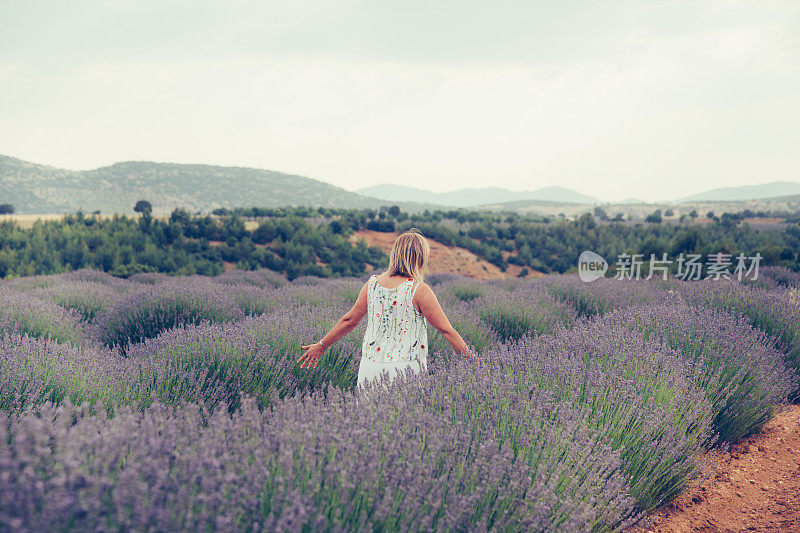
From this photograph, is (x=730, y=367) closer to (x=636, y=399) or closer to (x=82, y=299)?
(x=636, y=399)

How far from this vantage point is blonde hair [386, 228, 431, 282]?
9.54 feet

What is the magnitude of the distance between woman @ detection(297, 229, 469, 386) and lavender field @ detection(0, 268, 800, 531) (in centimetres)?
21

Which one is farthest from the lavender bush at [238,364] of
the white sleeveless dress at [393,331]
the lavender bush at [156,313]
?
the lavender bush at [156,313]

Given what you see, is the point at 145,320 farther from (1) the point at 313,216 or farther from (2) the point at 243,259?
(1) the point at 313,216

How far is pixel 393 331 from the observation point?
3.02 metres

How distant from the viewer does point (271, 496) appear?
1428 mm

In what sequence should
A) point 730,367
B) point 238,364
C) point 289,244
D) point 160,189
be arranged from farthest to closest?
point 160,189, point 289,244, point 730,367, point 238,364

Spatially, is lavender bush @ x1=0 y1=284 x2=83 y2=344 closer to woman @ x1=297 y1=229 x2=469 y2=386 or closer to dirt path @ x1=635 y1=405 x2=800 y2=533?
woman @ x1=297 y1=229 x2=469 y2=386

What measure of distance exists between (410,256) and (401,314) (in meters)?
0.38

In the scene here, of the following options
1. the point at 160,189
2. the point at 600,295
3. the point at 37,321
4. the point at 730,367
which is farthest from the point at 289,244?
the point at 160,189

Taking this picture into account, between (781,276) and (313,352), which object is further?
(781,276)

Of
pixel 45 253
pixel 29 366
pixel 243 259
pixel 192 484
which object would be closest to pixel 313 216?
pixel 243 259

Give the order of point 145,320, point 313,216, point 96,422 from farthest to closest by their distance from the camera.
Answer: point 313,216, point 145,320, point 96,422

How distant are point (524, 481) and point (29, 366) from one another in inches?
117
